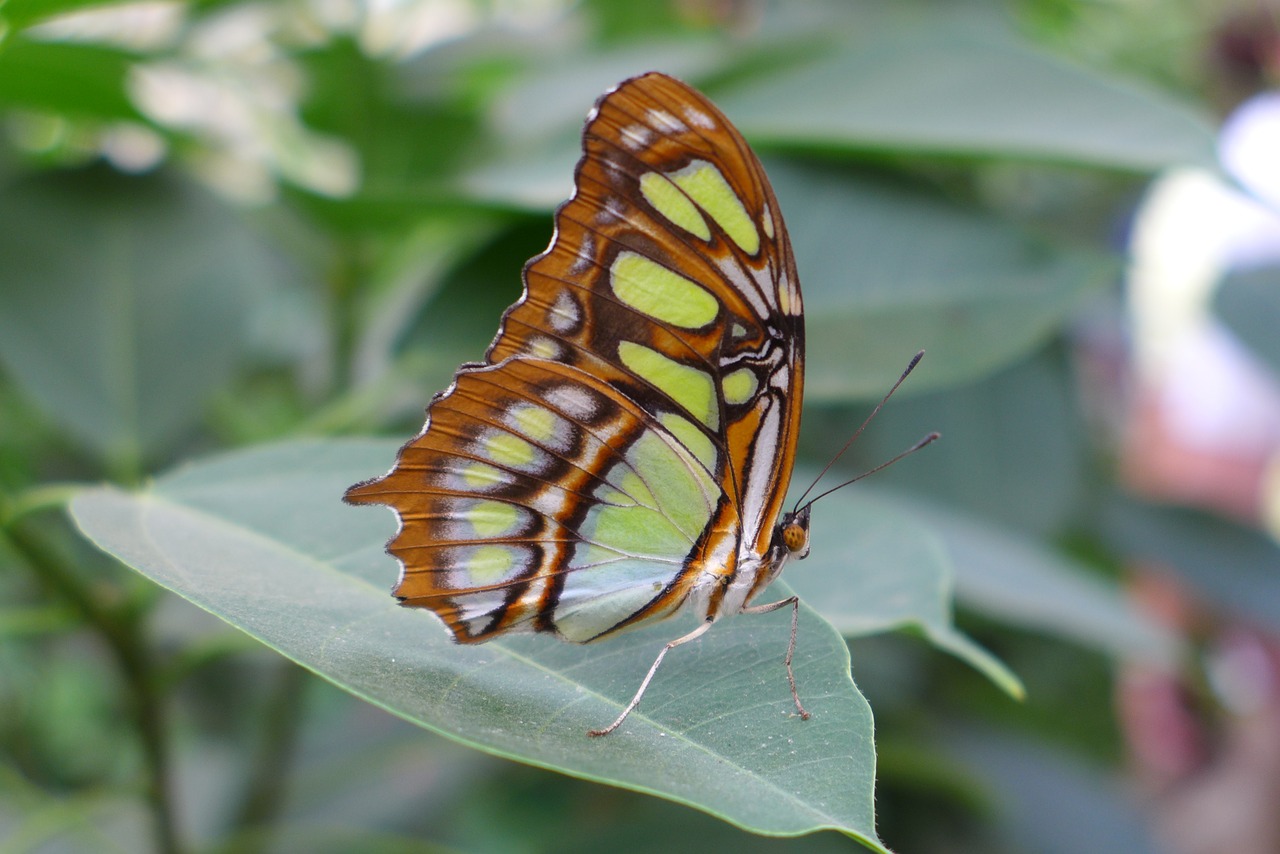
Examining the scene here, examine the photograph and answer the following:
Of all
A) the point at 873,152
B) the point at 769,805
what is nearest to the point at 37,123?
the point at 873,152

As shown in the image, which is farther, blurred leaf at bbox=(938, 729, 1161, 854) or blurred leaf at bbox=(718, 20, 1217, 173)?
blurred leaf at bbox=(938, 729, 1161, 854)

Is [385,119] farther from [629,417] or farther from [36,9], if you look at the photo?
[629,417]

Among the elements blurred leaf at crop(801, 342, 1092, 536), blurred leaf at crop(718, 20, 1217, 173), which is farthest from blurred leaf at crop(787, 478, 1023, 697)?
blurred leaf at crop(801, 342, 1092, 536)

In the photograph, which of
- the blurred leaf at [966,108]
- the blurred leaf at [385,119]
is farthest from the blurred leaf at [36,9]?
the blurred leaf at [966,108]

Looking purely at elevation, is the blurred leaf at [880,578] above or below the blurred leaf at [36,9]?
below

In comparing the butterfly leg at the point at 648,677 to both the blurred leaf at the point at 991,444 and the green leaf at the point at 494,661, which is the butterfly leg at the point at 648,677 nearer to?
the green leaf at the point at 494,661

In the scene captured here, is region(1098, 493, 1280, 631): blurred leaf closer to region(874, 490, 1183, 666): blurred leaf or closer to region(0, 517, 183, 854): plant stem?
region(874, 490, 1183, 666): blurred leaf
